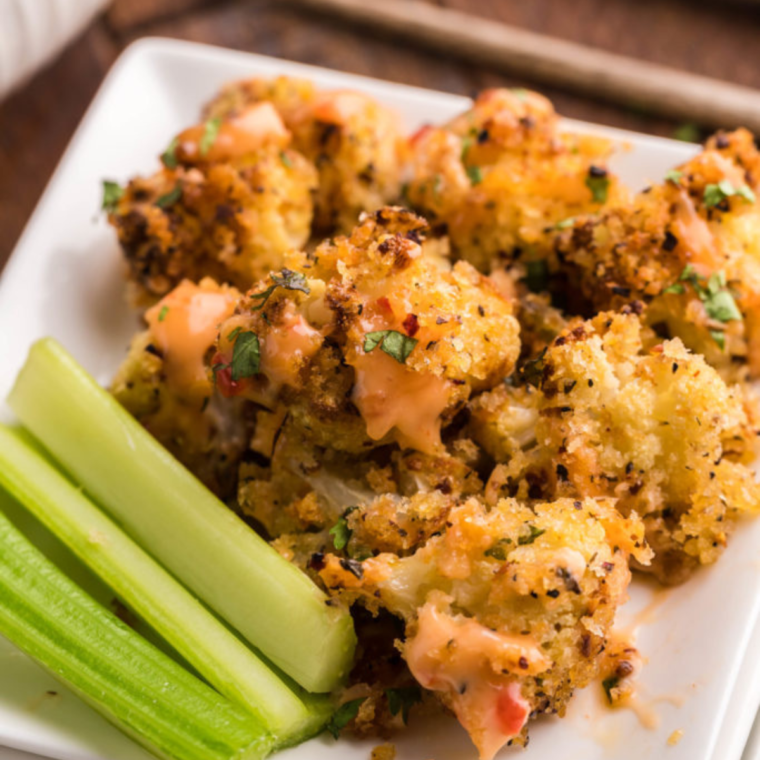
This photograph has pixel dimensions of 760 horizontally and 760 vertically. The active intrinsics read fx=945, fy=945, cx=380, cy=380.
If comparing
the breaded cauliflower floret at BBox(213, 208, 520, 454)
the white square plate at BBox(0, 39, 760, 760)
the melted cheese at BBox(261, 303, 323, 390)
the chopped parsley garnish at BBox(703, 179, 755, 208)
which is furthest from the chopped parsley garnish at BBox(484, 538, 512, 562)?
the chopped parsley garnish at BBox(703, 179, 755, 208)

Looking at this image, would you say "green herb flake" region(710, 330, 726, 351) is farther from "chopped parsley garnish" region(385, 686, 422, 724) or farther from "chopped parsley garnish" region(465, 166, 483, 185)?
"chopped parsley garnish" region(385, 686, 422, 724)

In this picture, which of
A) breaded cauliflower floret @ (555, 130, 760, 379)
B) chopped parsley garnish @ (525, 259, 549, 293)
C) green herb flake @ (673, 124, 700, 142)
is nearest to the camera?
breaded cauliflower floret @ (555, 130, 760, 379)

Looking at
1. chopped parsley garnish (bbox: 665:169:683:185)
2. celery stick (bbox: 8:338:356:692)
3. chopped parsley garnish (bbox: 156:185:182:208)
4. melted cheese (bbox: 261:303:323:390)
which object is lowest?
celery stick (bbox: 8:338:356:692)

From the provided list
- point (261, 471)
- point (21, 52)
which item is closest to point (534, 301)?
point (261, 471)

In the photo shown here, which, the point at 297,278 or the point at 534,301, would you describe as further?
the point at 534,301

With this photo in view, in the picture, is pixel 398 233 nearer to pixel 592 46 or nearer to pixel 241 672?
pixel 241 672

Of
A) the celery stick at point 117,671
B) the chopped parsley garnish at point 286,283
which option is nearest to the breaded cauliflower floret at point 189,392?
the chopped parsley garnish at point 286,283

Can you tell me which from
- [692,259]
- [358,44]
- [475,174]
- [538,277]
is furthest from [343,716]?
[358,44]
